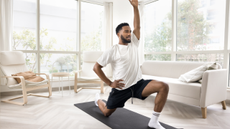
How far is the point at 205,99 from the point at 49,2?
4270 mm

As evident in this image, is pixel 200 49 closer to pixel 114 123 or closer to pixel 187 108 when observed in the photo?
pixel 187 108

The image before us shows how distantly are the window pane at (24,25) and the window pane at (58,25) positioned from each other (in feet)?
0.69

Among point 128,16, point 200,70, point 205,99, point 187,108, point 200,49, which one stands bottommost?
point 187,108

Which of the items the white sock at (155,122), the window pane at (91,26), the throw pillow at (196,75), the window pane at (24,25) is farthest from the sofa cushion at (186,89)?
the window pane at (24,25)

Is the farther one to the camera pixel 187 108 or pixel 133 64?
pixel 187 108

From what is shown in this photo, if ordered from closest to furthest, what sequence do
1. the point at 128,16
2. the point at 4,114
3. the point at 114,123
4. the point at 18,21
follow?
the point at 114,123 → the point at 4,114 → the point at 18,21 → the point at 128,16

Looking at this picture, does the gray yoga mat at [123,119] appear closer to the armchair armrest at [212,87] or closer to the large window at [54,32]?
the armchair armrest at [212,87]

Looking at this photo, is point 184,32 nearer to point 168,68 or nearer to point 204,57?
point 204,57

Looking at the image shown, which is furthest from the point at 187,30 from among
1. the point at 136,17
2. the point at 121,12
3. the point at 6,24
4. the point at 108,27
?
the point at 6,24

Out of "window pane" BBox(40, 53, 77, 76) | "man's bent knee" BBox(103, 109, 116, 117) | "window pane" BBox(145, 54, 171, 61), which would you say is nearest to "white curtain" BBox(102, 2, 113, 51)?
"window pane" BBox(40, 53, 77, 76)

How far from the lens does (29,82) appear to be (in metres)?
3.02

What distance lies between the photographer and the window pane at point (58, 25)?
14.2 ft

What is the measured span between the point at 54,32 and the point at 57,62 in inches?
32.5

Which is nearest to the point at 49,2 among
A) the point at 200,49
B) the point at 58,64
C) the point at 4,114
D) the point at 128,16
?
the point at 58,64
